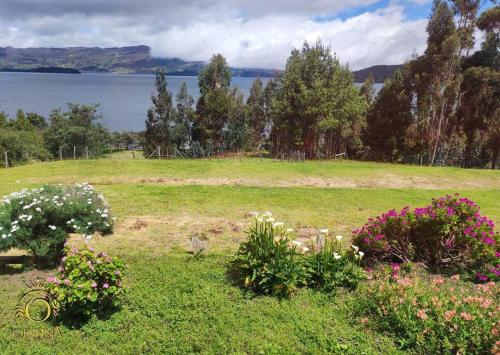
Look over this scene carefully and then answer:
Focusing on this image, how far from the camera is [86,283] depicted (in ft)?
15.6

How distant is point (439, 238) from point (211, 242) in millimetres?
4634

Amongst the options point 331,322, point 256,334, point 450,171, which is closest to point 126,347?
point 256,334

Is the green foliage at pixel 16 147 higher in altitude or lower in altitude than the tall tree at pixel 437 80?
lower

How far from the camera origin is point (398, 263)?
6992mm

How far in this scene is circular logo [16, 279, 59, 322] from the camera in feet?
16.7

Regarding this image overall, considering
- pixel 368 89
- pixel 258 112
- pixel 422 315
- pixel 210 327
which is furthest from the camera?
pixel 258 112

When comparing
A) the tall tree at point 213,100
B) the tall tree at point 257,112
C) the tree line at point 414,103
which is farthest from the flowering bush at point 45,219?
the tall tree at point 257,112

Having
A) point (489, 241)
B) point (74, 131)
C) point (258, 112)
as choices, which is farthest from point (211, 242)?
point (258, 112)

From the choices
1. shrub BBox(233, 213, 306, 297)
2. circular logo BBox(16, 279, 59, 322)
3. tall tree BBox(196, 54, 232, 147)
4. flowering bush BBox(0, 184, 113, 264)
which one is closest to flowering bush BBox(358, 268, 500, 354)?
shrub BBox(233, 213, 306, 297)

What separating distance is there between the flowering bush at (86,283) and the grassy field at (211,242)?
263mm

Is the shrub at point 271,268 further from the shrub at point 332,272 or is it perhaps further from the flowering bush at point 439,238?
the flowering bush at point 439,238

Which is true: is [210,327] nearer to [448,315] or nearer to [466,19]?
[448,315]

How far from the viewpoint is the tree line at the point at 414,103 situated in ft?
80.5

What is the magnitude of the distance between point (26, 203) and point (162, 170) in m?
10.5
